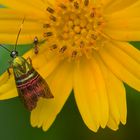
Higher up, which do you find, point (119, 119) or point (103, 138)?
point (119, 119)

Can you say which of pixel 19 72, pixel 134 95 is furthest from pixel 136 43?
pixel 19 72

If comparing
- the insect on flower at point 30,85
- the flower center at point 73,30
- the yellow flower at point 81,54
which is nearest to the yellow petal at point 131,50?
the yellow flower at point 81,54

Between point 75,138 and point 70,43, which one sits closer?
point 70,43

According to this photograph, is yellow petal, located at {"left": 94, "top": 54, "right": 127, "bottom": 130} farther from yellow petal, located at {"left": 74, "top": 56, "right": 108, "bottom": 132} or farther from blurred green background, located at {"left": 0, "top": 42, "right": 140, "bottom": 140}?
blurred green background, located at {"left": 0, "top": 42, "right": 140, "bottom": 140}

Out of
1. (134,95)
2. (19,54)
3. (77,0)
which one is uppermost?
(77,0)

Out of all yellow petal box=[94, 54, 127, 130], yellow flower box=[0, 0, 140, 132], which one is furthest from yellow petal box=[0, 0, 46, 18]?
yellow petal box=[94, 54, 127, 130]

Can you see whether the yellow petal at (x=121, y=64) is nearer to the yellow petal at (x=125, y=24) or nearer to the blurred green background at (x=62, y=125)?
the yellow petal at (x=125, y=24)

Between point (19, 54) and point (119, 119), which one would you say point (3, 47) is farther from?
point (119, 119)
